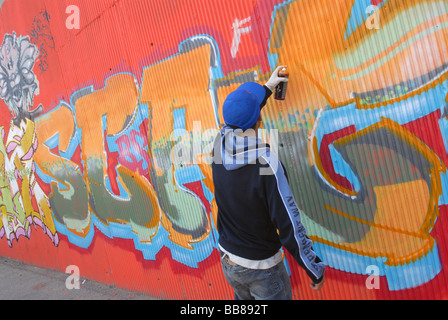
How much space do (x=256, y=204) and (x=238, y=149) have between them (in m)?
0.34

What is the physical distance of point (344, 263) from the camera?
273 centimetres

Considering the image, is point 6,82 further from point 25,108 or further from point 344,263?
point 344,263

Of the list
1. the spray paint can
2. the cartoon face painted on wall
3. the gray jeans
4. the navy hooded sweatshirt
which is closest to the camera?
the navy hooded sweatshirt

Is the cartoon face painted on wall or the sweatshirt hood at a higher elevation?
the cartoon face painted on wall

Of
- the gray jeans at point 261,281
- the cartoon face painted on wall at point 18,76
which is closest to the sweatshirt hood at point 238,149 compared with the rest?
the gray jeans at point 261,281

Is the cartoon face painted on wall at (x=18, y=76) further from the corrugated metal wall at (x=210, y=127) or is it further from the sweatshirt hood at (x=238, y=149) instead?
the sweatshirt hood at (x=238, y=149)

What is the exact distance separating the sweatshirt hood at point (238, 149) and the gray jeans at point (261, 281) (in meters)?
0.66

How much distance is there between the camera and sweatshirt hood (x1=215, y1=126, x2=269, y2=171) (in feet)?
6.58

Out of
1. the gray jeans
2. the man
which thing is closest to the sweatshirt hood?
the man

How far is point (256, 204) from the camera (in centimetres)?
206

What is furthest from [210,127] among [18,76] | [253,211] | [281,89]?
[18,76]

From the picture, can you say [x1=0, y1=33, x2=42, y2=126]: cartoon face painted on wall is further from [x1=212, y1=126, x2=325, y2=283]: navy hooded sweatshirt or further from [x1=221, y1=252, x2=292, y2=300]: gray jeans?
[x1=221, y1=252, x2=292, y2=300]: gray jeans

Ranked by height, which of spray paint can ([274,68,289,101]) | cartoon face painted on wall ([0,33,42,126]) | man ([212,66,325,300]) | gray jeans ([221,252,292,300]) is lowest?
gray jeans ([221,252,292,300])

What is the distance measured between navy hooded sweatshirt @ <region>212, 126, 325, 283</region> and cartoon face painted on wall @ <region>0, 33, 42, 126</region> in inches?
175
